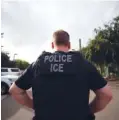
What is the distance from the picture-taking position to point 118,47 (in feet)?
71.4

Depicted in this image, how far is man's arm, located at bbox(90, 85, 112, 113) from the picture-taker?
1.88 m

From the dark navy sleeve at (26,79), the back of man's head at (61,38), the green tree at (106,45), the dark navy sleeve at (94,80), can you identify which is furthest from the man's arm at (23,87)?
the green tree at (106,45)

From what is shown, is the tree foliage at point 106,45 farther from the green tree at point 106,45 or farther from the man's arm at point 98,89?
the man's arm at point 98,89

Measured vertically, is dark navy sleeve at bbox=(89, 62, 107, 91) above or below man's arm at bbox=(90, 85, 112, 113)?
above

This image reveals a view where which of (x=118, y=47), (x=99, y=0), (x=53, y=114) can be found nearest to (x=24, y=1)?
(x=99, y=0)

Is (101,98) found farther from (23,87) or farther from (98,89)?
(23,87)

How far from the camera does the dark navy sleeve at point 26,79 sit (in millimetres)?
1911

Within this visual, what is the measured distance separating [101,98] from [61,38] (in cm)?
42

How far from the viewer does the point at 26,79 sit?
192 cm

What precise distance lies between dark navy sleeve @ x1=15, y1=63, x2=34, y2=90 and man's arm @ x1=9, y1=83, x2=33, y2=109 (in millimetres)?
26

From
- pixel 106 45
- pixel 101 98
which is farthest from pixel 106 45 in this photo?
pixel 101 98

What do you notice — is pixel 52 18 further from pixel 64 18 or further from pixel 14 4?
pixel 14 4

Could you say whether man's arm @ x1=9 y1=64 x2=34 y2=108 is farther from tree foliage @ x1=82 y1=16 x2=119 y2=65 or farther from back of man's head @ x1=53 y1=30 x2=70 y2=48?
tree foliage @ x1=82 y1=16 x2=119 y2=65

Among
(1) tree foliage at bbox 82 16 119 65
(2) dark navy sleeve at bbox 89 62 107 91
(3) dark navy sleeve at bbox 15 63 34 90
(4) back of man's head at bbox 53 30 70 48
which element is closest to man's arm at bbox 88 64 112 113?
(2) dark navy sleeve at bbox 89 62 107 91
